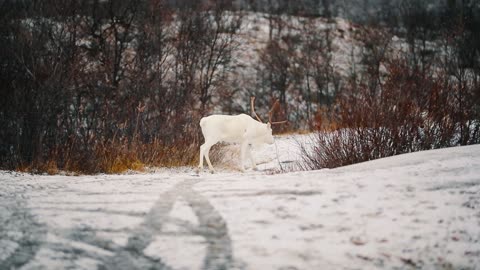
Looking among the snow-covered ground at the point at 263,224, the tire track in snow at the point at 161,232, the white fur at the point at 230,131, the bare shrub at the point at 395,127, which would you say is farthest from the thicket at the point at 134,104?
the tire track in snow at the point at 161,232

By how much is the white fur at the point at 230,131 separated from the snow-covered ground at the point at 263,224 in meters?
2.96

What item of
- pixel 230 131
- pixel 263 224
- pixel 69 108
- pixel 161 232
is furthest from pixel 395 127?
pixel 69 108

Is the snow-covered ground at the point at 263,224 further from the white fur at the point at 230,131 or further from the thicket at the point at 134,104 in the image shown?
the white fur at the point at 230,131

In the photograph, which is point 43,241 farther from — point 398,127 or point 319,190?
point 398,127

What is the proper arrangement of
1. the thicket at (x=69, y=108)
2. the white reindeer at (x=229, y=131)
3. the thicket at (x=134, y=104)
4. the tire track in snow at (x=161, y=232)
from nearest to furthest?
the tire track in snow at (x=161, y=232)
the thicket at (x=134, y=104)
the white reindeer at (x=229, y=131)
the thicket at (x=69, y=108)

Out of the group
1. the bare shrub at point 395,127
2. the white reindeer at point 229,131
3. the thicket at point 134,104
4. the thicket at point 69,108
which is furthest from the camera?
the thicket at point 69,108

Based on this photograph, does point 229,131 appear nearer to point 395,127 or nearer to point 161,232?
point 395,127

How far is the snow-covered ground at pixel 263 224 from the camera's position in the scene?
5.98 ft

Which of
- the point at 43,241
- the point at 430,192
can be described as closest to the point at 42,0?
the point at 43,241

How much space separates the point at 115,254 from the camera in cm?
187

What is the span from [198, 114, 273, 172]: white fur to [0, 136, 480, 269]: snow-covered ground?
9.71ft

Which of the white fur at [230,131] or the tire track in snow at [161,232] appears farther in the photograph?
the white fur at [230,131]

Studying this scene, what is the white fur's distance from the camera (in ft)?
19.5

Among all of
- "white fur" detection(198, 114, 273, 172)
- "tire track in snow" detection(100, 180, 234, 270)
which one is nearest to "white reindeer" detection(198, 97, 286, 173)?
"white fur" detection(198, 114, 273, 172)
